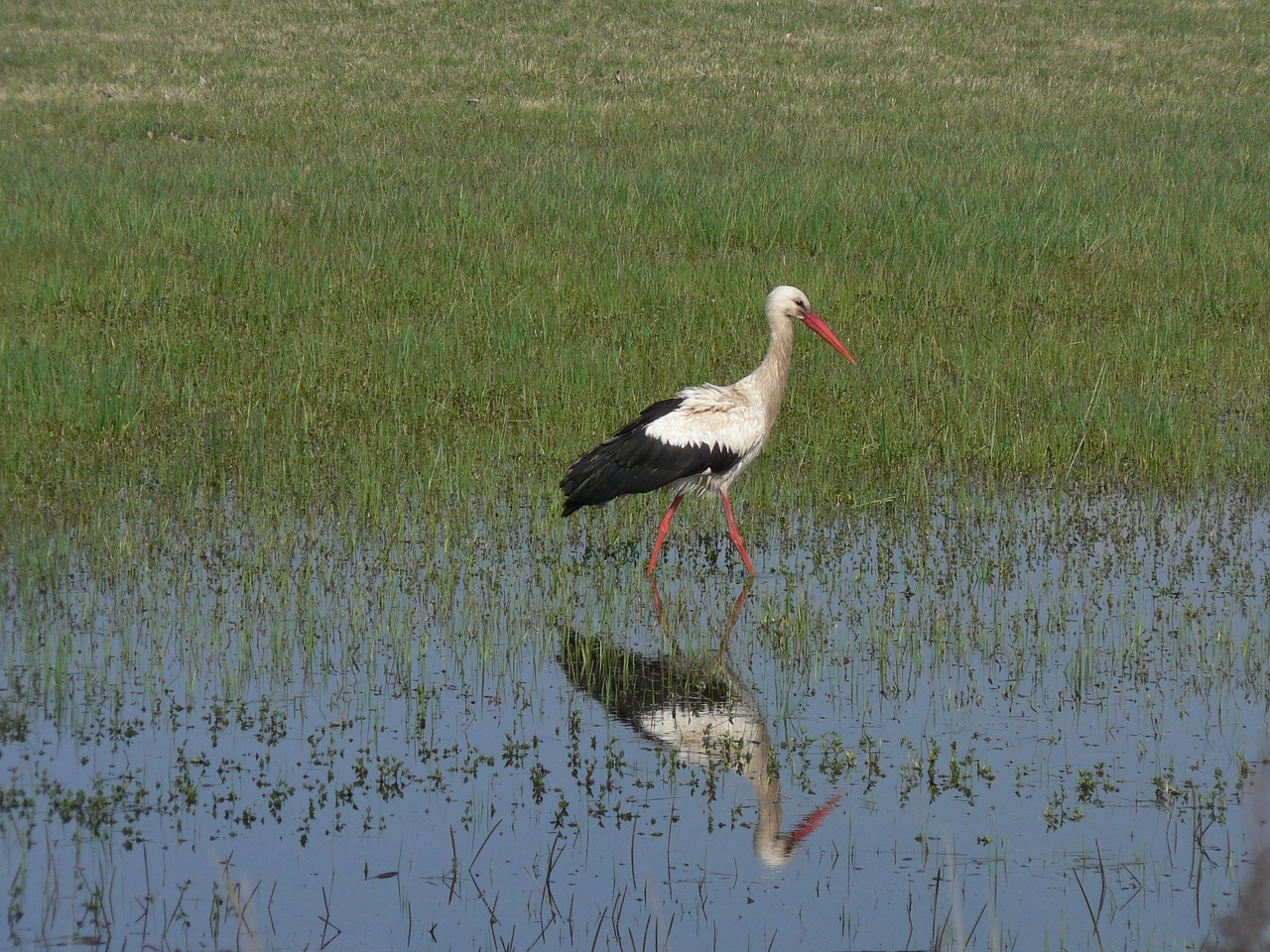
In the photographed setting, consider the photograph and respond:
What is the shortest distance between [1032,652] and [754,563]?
74.3 inches

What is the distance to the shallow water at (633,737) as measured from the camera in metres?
4.49

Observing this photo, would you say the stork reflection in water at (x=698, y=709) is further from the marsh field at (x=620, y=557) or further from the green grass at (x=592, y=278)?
the green grass at (x=592, y=278)

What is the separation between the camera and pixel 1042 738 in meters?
5.70

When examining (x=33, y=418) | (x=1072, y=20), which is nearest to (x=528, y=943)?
(x=33, y=418)

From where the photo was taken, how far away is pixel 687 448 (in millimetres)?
8125

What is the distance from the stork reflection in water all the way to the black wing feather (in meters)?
1.04

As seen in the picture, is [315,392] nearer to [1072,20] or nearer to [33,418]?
[33,418]

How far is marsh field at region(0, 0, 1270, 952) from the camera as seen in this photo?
4.68 meters

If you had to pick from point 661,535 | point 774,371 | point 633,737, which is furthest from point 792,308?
point 633,737

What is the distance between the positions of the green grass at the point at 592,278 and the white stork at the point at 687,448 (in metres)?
0.82

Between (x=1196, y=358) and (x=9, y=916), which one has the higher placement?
(x=1196, y=358)

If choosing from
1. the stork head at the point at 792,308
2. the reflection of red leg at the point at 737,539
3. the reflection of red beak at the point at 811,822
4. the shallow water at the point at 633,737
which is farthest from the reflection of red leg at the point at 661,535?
the reflection of red beak at the point at 811,822

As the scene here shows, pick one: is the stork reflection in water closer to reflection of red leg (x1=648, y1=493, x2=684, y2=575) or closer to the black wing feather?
reflection of red leg (x1=648, y1=493, x2=684, y2=575)

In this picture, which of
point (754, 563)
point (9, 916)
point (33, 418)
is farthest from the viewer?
point (33, 418)
